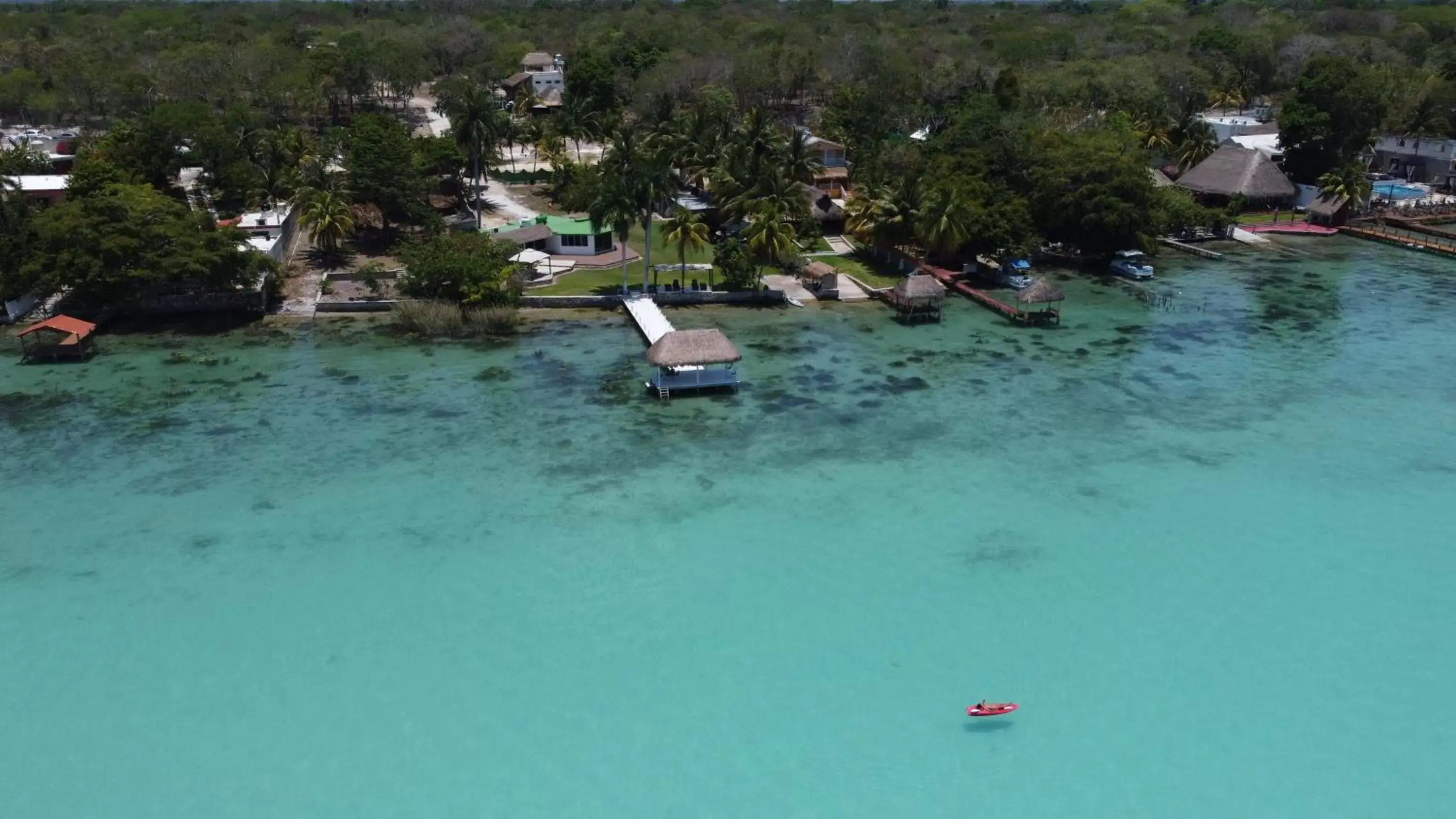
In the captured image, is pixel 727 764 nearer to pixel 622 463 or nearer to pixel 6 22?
pixel 622 463

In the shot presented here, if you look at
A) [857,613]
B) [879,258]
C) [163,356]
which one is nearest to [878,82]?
[879,258]

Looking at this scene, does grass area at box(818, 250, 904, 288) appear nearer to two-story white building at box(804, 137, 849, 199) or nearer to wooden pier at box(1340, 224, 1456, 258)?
two-story white building at box(804, 137, 849, 199)

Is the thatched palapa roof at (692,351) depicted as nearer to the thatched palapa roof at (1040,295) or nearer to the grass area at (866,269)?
the thatched palapa roof at (1040,295)

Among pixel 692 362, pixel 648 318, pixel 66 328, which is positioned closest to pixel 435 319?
pixel 648 318

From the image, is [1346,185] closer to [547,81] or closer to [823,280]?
[823,280]

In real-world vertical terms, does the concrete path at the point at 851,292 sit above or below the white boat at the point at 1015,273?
below

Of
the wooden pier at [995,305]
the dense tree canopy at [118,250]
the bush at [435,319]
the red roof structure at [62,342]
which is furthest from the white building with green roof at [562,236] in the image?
the red roof structure at [62,342]
